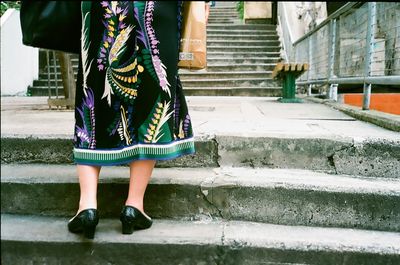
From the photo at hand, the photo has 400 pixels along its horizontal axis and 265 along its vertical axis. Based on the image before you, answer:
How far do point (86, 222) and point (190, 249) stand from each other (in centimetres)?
44

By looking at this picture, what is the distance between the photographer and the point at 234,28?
32.9ft

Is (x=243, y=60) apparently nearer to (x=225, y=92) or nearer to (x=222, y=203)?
(x=225, y=92)

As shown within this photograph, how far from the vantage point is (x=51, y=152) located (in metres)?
2.24

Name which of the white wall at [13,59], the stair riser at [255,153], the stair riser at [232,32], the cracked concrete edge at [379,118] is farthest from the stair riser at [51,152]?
the stair riser at [232,32]

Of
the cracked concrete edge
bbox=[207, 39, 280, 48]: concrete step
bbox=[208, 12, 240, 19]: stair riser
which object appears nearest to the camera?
the cracked concrete edge

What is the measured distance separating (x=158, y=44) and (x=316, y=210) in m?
1.06

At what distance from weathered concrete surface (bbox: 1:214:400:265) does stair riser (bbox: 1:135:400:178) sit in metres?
0.53

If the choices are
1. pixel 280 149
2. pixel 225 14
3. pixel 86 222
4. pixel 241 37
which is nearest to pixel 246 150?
pixel 280 149

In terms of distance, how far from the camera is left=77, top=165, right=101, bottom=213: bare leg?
1584 mm

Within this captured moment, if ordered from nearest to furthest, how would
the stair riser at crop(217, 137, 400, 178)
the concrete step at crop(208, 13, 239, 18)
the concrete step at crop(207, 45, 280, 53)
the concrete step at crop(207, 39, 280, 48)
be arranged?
the stair riser at crop(217, 137, 400, 178) → the concrete step at crop(207, 45, 280, 53) → the concrete step at crop(207, 39, 280, 48) → the concrete step at crop(208, 13, 239, 18)

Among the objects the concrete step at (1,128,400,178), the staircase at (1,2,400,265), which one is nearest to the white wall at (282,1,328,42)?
the staircase at (1,2,400,265)

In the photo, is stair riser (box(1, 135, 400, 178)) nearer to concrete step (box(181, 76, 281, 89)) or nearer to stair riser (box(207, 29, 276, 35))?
concrete step (box(181, 76, 281, 89))

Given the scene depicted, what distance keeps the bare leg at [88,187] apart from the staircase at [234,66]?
530cm

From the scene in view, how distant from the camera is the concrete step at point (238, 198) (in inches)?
73.3
